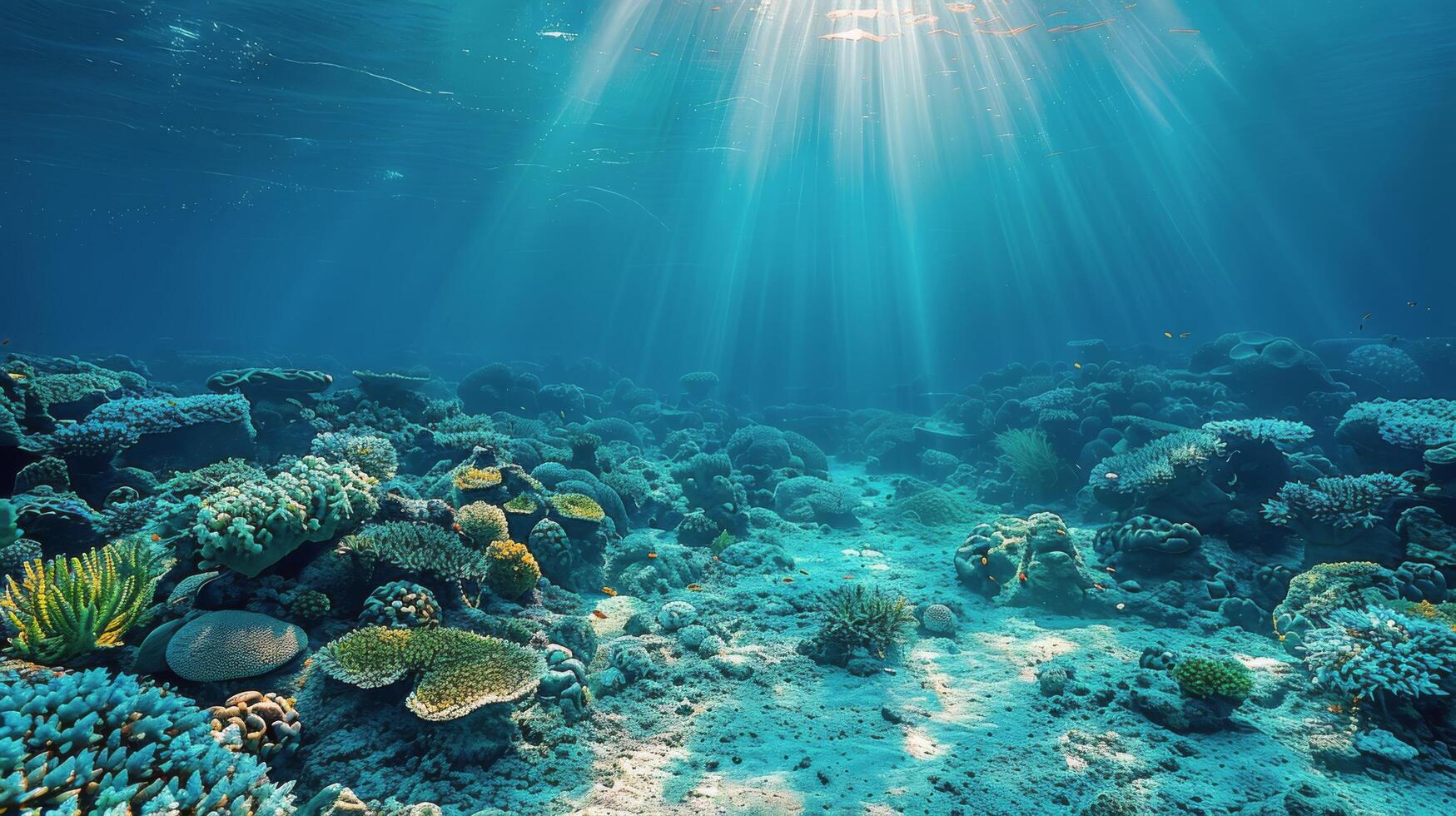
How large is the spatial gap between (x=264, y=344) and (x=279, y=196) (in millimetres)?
46512

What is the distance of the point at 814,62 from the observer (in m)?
24.4

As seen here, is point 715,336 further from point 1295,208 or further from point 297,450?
point 297,450

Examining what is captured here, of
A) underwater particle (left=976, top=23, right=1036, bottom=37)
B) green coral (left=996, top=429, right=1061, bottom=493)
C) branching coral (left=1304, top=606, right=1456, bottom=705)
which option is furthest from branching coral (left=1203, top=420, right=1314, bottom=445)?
underwater particle (left=976, top=23, right=1036, bottom=37)

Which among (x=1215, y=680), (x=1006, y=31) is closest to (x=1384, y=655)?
(x=1215, y=680)

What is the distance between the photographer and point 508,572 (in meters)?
7.00

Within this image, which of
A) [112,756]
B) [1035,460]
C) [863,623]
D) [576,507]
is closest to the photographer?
[112,756]

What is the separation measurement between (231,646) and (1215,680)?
27.1 ft

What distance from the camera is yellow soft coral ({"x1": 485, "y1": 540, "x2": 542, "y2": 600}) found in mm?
7004

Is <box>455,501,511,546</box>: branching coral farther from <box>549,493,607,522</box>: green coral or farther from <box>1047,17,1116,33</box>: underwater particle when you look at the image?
<box>1047,17,1116,33</box>: underwater particle

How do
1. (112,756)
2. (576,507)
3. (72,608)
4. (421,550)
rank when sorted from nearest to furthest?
(112,756)
(72,608)
(421,550)
(576,507)

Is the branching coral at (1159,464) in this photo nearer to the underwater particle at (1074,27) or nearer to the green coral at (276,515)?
the green coral at (276,515)

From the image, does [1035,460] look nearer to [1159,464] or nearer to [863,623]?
[1159,464]

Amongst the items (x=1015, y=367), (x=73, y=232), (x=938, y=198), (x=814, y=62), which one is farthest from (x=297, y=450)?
(x=73, y=232)

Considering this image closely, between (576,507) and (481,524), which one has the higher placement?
(481,524)
